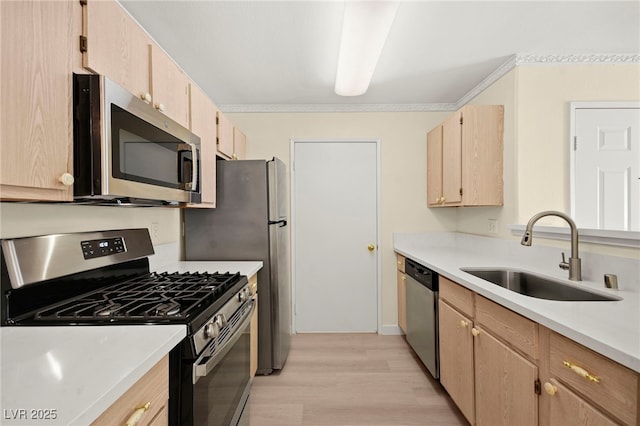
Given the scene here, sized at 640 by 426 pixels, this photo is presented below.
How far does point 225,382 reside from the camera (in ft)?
4.53

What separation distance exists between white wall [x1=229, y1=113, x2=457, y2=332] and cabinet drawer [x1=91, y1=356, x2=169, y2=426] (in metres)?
2.69

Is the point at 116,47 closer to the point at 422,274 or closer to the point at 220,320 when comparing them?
the point at 220,320

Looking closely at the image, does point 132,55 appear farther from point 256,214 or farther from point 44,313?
point 256,214

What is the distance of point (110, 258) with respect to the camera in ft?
5.11

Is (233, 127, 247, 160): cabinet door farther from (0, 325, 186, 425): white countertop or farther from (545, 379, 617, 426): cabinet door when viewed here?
(545, 379, 617, 426): cabinet door

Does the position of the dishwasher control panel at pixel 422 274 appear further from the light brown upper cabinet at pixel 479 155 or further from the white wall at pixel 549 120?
the white wall at pixel 549 120

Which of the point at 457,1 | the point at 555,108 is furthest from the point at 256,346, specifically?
the point at 555,108

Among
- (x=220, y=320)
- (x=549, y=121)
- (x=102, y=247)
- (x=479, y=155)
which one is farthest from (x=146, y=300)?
(x=549, y=121)

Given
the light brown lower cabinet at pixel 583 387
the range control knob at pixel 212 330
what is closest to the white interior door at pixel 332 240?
the range control knob at pixel 212 330

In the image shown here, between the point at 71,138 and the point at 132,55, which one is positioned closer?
the point at 71,138

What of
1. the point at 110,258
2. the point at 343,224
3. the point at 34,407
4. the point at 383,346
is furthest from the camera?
the point at 343,224

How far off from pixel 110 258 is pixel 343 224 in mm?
2256

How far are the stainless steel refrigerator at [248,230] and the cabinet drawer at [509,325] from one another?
1.49 metres

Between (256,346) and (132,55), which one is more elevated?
(132,55)
